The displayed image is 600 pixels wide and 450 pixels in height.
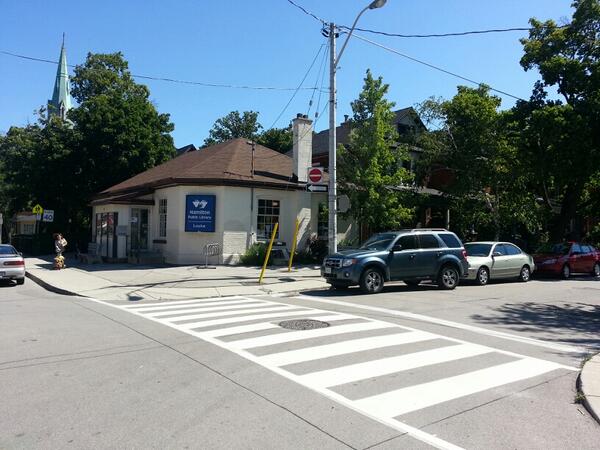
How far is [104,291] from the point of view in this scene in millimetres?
14773

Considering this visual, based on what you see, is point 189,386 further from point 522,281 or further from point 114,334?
point 522,281

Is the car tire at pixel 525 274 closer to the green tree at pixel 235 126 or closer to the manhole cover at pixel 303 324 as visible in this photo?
the manhole cover at pixel 303 324

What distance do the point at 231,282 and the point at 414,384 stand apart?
11348 millimetres

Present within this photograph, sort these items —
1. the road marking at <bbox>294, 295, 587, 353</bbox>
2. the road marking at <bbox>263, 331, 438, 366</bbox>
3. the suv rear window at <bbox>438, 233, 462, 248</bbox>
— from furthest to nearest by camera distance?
the suv rear window at <bbox>438, 233, 462, 248</bbox> → the road marking at <bbox>294, 295, 587, 353</bbox> → the road marking at <bbox>263, 331, 438, 366</bbox>

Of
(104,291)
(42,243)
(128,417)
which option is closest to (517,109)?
(104,291)

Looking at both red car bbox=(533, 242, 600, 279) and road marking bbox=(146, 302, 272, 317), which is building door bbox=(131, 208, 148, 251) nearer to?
road marking bbox=(146, 302, 272, 317)

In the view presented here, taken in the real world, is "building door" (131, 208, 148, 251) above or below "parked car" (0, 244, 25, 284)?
above

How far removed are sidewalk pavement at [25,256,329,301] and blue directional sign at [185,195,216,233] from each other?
1769 mm

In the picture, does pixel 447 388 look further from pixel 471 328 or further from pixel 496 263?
pixel 496 263

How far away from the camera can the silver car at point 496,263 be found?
1736 centimetres

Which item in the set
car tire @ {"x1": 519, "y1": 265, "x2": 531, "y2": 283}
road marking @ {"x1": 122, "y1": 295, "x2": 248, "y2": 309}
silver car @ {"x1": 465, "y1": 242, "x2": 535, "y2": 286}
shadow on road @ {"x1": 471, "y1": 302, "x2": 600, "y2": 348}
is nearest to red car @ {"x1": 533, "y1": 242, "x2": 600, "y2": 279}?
silver car @ {"x1": 465, "y1": 242, "x2": 535, "y2": 286}

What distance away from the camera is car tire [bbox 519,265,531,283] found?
18.8m

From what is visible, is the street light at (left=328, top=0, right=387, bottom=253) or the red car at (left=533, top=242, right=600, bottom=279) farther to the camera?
the red car at (left=533, top=242, right=600, bottom=279)

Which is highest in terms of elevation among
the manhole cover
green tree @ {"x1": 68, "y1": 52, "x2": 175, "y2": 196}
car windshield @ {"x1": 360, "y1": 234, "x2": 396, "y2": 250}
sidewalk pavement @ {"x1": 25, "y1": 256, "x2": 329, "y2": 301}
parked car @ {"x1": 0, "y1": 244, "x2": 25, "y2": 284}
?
green tree @ {"x1": 68, "y1": 52, "x2": 175, "y2": 196}
